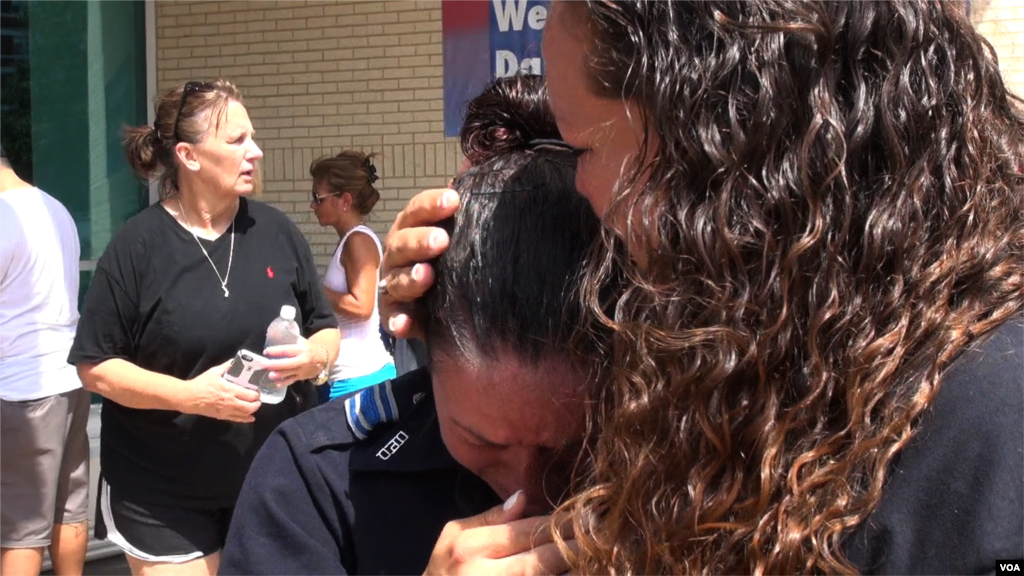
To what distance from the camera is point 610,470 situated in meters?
1.13

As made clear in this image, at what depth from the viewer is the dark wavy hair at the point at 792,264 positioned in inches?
38.8

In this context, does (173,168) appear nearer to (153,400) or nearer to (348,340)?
(153,400)

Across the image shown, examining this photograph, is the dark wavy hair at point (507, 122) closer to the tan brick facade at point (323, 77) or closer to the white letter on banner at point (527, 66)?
the white letter on banner at point (527, 66)

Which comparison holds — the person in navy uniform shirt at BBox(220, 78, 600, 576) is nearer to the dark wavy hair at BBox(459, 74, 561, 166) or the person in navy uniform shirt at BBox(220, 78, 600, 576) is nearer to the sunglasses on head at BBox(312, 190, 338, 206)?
the dark wavy hair at BBox(459, 74, 561, 166)

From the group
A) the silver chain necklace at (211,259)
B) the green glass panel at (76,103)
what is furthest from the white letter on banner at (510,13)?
the silver chain necklace at (211,259)

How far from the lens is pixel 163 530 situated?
3398 millimetres

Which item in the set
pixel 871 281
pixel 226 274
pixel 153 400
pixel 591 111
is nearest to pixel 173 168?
pixel 226 274

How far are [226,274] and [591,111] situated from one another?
267cm

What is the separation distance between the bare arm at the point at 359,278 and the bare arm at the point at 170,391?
57.8 inches

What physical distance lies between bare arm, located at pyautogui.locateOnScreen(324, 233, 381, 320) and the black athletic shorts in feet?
4.94

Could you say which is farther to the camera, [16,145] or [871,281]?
[16,145]

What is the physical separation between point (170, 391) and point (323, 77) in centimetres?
442

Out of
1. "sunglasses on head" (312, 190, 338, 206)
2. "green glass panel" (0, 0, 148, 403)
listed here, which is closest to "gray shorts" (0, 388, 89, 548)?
"sunglasses on head" (312, 190, 338, 206)

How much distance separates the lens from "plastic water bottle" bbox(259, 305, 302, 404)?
11.9 feet
